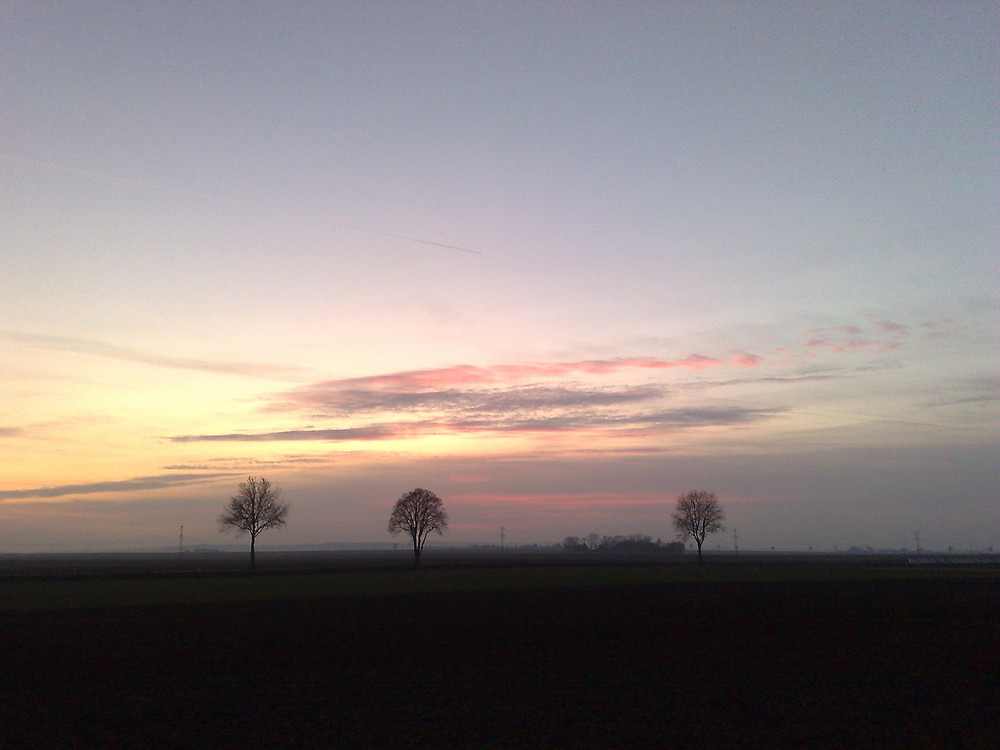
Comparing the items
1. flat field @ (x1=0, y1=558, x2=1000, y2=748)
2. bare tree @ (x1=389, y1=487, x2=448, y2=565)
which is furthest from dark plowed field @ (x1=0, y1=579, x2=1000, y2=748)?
bare tree @ (x1=389, y1=487, x2=448, y2=565)

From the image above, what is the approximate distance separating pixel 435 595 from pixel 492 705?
31995 mm

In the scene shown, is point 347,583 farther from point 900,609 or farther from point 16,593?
point 900,609

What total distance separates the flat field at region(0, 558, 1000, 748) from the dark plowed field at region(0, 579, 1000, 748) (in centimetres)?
8

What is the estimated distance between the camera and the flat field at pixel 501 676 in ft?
51.3

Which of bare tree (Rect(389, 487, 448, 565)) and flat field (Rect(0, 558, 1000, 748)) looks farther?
bare tree (Rect(389, 487, 448, 565))

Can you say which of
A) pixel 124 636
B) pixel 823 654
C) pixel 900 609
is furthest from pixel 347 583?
pixel 823 654

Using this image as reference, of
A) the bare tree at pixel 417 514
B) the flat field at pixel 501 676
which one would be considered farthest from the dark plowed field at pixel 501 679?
the bare tree at pixel 417 514

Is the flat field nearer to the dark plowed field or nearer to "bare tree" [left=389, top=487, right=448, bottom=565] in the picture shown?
the dark plowed field

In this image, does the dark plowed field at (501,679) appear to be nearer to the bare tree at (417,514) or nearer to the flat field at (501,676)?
the flat field at (501,676)

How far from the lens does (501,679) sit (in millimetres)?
20719

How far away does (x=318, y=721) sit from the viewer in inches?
650

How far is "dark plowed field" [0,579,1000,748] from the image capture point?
15578 millimetres

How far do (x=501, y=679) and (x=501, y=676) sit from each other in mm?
414

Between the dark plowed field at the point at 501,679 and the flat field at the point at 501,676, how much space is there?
8 cm
